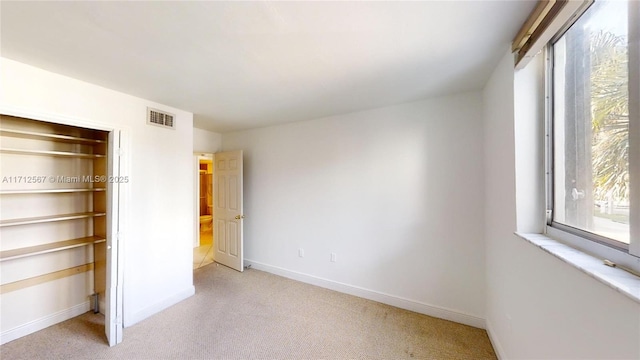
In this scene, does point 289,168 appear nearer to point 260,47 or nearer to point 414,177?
point 414,177

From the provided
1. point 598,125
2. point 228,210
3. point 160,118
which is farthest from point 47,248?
point 598,125

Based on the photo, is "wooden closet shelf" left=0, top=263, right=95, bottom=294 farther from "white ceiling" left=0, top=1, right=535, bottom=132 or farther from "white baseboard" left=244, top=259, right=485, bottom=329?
"white baseboard" left=244, top=259, right=485, bottom=329

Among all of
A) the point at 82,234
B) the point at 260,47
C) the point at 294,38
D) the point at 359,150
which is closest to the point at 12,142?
the point at 82,234

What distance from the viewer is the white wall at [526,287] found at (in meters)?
0.79

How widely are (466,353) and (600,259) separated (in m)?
1.50

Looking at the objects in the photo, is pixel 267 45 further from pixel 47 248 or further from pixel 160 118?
pixel 47 248

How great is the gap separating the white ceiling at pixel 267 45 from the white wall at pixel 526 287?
1.46 feet

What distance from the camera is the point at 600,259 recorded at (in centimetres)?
94

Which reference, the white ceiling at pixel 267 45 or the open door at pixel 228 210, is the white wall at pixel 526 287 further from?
the open door at pixel 228 210

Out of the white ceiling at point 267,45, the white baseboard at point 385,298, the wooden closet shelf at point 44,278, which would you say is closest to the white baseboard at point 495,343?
the white baseboard at point 385,298

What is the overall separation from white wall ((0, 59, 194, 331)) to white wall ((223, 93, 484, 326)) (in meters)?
1.19

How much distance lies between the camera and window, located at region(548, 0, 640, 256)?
2.68ft

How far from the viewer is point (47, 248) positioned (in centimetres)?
220

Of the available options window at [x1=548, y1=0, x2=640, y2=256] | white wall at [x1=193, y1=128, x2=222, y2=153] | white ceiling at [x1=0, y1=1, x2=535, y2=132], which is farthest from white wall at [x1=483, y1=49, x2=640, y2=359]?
white wall at [x1=193, y1=128, x2=222, y2=153]
